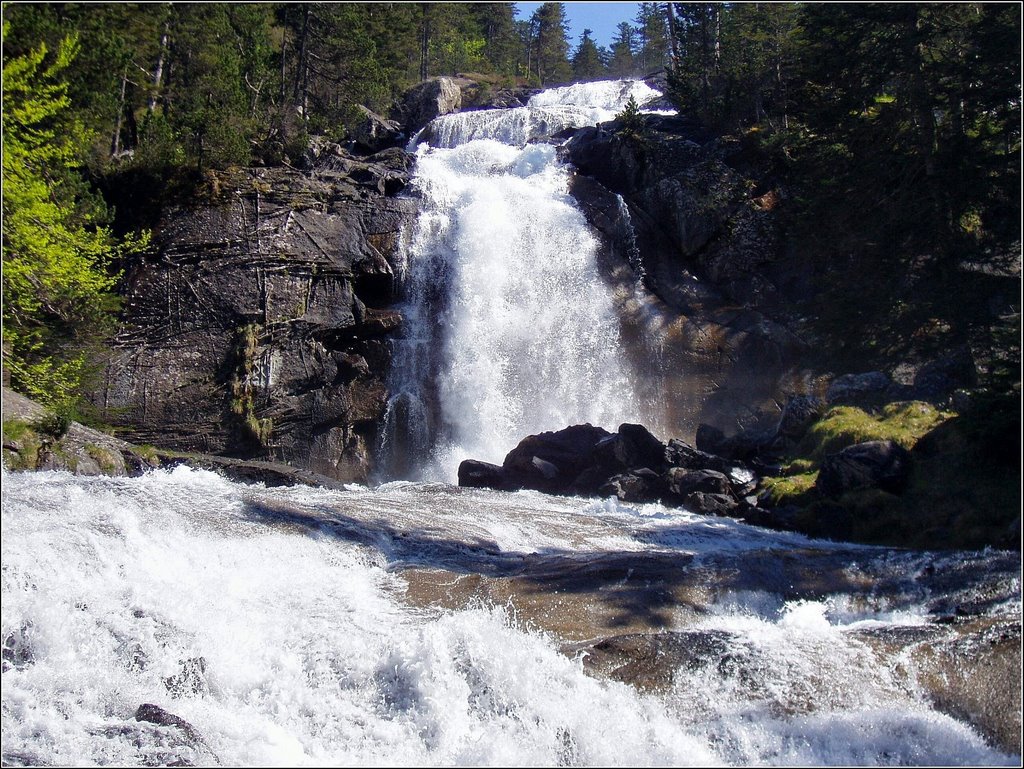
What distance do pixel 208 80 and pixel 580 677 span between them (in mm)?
24798

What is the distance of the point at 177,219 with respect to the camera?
24359 mm

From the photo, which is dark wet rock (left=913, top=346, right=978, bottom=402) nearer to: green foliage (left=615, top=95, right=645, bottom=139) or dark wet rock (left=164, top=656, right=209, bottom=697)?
green foliage (left=615, top=95, right=645, bottom=139)

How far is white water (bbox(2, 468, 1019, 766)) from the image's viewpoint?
7027mm

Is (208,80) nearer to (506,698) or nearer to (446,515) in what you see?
(446,515)

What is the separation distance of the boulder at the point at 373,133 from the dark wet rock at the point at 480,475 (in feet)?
70.6

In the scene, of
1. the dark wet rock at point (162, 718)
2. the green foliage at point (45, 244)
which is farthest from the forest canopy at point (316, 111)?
the dark wet rock at point (162, 718)

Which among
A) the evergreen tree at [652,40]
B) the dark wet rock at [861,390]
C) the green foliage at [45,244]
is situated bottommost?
the dark wet rock at [861,390]

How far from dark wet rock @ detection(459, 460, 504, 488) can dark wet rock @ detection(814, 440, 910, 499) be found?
786 centimetres

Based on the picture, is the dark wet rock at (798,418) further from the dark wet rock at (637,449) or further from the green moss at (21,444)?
the green moss at (21,444)

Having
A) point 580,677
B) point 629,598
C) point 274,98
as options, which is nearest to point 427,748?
point 580,677

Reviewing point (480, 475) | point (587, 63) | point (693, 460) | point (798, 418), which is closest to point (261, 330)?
point (480, 475)

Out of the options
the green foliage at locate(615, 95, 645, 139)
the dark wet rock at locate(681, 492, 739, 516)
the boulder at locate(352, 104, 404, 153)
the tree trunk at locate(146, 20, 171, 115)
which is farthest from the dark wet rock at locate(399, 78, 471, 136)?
the dark wet rock at locate(681, 492, 739, 516)

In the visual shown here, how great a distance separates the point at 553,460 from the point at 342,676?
1302cm

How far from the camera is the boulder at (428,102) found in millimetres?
43125
